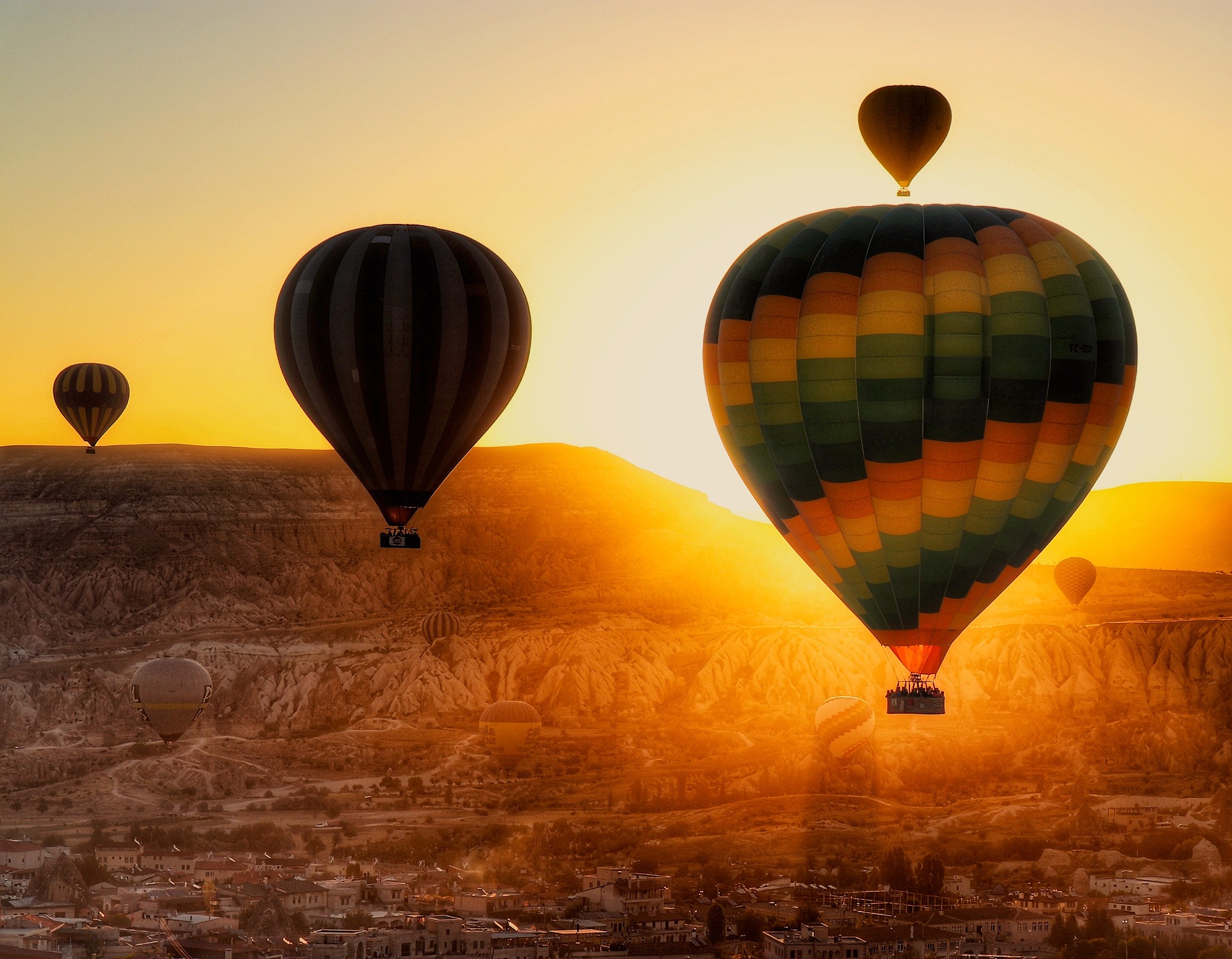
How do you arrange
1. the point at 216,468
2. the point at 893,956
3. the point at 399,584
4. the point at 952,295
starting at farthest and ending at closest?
the point at 216,468, the point at 399,584, the point at 893,956, the point at 952,295

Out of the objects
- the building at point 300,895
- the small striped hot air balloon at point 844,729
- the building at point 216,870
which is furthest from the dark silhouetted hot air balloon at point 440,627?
the building at point 300,895

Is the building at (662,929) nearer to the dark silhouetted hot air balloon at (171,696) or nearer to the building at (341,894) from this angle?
the building at (341,894)

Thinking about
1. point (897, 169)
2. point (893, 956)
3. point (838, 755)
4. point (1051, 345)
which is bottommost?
point (893, 956)

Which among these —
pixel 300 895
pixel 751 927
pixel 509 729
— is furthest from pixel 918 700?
pixel 509 729

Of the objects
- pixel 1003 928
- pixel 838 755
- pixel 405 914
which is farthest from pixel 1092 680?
pixel 405 914

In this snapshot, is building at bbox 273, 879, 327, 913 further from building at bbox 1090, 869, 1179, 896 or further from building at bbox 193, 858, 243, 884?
building at bbox 1090, 869, 1179, 896

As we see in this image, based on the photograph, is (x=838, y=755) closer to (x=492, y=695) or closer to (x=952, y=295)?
(x=492, y=695)

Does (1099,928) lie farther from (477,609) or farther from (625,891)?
(477,609)
